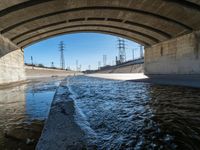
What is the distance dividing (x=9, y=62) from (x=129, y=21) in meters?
16.5

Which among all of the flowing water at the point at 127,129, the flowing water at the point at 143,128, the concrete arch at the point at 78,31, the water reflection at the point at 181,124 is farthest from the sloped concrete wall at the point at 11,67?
the water reflection at the point at 181,124

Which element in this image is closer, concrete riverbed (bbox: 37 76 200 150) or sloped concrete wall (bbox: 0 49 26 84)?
concrete riverbed (bbox: 37 76 200 150)

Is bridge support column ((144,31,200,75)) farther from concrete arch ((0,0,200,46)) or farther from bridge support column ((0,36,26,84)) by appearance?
bridge support column ((0,36,26,84))

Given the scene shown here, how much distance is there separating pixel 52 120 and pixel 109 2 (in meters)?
16.2

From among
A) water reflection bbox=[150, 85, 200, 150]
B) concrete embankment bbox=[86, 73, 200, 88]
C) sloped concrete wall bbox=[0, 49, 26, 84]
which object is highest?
sloped concrete wall bbox=[0, 49, 26, 84]

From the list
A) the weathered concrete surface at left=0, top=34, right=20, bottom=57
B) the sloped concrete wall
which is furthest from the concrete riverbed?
the sloped concrete wall

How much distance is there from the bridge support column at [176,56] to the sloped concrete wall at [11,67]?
824 inches

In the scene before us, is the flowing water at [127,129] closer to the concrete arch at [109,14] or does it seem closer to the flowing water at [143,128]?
the flowing water at [143,128]

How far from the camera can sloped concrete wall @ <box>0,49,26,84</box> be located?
21.5m

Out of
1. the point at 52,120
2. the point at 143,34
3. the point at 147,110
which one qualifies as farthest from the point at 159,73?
the point at 52,120

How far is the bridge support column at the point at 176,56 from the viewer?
2042 cm

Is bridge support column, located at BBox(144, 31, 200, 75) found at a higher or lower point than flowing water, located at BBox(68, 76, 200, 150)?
higher

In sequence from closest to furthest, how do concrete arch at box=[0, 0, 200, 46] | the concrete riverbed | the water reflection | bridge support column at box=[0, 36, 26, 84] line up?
the concrete riverbed, the water reflection, concrete arch at box=[0, 0, 200, 46], bridge support column at box=[0, 36, 26, 84]

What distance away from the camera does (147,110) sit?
20.9 feet
